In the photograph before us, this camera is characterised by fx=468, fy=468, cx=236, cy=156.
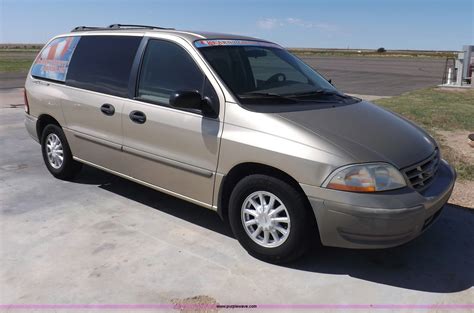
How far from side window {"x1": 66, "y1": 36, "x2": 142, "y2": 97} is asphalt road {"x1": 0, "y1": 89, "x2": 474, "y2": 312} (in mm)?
1210

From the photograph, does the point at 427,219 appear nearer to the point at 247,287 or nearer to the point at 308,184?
the point at 308,184

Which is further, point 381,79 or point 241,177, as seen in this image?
point 381,79

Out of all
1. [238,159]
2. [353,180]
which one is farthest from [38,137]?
[353,180]

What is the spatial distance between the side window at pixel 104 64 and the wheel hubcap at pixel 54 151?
75cm

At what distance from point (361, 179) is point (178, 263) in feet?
4.99

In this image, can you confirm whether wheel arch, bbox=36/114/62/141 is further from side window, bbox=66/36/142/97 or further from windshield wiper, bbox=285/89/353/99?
windshield wiper, bbox=285/89/353/99

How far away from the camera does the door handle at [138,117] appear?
14.0 ft

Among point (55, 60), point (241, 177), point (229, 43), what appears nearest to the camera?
point (241, 177)

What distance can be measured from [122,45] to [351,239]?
116 inches

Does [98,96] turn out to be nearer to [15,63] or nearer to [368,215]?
[368,215]

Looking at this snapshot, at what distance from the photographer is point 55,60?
5.47m

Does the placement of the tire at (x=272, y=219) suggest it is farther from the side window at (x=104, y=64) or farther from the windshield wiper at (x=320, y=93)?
the side window at (x=104, y=64)

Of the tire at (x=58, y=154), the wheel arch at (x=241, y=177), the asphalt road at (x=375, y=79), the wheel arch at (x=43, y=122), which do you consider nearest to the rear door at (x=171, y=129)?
the wheel arch at (x=241, y=177)

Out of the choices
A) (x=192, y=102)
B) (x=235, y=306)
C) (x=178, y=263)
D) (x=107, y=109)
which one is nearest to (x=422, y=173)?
(x=235, y=306)
